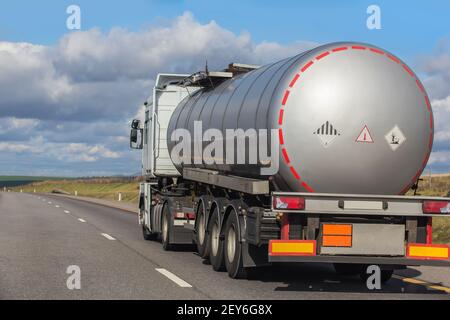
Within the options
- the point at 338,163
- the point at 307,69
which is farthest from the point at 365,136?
the point at 307,69

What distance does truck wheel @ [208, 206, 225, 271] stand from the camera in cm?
1117

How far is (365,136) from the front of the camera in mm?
8984

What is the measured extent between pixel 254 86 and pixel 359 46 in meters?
1.77

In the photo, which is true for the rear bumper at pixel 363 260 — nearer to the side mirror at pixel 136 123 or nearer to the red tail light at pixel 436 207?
the red tail light at pixel 436 207

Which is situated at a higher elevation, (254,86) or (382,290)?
(254,86)

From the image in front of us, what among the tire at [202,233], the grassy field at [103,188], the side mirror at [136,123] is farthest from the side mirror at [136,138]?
the grassy field at [103,188]

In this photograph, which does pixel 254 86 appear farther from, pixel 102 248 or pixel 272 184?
pixel 102 248

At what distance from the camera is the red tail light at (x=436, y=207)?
9289mm

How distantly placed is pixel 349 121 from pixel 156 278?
143 inches

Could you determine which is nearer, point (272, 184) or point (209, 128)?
point (272, 184)

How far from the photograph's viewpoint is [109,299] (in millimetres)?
8305

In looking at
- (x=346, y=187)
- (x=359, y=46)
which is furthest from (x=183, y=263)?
(x=359, y=46)

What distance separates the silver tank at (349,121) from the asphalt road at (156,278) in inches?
58.3

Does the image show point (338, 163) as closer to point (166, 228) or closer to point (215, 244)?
point (215, 244)
